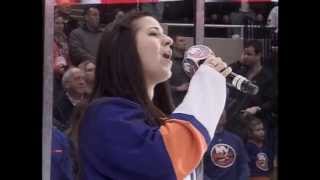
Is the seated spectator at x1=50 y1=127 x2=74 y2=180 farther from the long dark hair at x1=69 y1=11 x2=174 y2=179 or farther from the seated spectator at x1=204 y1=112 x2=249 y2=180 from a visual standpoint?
the seated spectator at x1=204 y1=112 x2=249 y2=180

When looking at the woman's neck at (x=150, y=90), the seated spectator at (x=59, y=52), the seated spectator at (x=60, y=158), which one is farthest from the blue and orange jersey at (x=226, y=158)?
the seated spectator at (x=59, y=52)

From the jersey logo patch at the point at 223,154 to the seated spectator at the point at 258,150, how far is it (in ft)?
0.23

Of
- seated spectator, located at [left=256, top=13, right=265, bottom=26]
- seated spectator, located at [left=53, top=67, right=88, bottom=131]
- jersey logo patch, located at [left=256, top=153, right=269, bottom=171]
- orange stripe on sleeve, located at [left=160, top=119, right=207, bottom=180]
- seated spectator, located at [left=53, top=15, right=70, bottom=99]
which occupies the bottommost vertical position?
jersey logo patch, located at [left=256, top=153, right=269, bottom=171]

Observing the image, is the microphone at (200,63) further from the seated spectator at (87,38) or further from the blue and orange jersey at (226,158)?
the seated spectator at (87,38)

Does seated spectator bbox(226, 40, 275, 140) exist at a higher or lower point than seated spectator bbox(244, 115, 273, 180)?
higher

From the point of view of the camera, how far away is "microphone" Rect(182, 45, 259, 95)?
2629 mm

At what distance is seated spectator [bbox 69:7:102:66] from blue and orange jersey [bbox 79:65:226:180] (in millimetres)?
197

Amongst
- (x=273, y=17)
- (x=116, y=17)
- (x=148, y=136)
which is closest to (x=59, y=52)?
(x=116, y=17)

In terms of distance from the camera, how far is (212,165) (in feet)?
8.82

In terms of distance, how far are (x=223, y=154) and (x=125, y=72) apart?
0.49m

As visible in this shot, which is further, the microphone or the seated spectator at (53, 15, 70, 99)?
the seated spectator at (53, 15, 70, 99)

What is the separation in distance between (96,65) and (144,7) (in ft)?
0.96

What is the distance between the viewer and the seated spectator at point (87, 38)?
2.71 m

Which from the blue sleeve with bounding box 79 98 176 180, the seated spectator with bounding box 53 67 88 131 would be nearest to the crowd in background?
the seated spectator with bounding box 53 67 88 131
